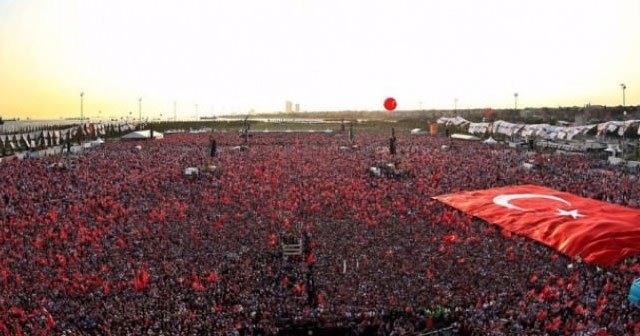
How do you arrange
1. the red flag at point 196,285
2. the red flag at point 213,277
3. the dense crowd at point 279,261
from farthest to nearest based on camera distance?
the red flag at point 213,277 → the red flag at point 196,285 → the dense crowd at point 279,261

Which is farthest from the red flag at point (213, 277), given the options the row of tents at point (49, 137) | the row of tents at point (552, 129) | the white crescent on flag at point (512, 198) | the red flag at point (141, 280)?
the row of tents at point (552, 129)

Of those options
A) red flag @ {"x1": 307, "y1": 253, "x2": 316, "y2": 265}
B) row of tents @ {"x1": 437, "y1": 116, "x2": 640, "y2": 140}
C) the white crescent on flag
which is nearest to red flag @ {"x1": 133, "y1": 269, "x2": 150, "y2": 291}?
red flag @ {"x1": 307, "y1": 253, "x2": 316, "y2": 265}

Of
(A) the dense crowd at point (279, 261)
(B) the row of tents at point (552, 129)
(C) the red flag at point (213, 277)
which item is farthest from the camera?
(B) the row of tents at point (552, 129)

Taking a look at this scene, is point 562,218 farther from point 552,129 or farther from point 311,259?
point 552,129

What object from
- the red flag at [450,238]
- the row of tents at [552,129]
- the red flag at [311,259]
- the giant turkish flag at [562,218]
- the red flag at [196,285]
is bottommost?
the red flag at [196,285]

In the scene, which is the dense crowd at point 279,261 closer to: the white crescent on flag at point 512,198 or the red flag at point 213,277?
the red flag at point 213,277
